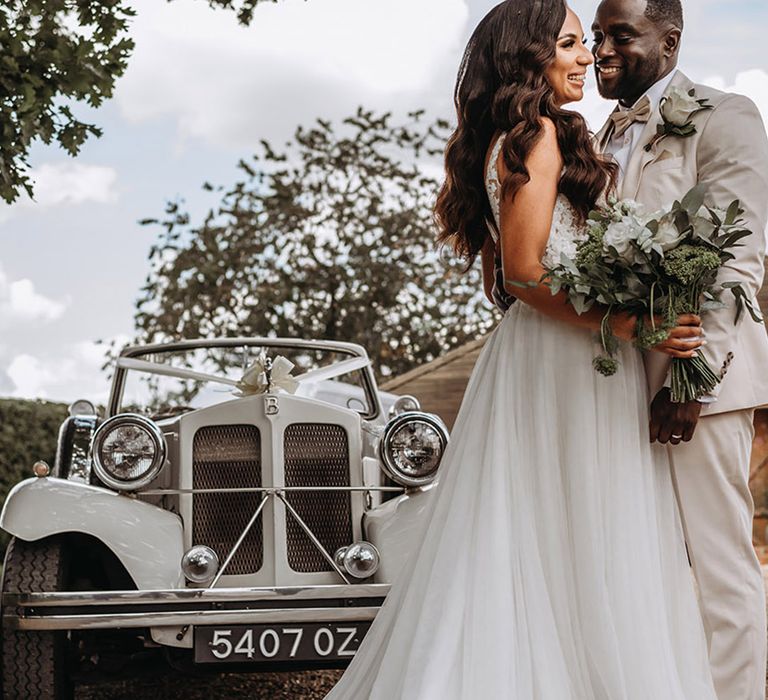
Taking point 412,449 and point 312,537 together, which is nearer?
point 312,537

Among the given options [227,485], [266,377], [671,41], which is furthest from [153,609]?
[671,41]

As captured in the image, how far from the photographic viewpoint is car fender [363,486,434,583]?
4410mm

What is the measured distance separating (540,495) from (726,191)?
0.98m

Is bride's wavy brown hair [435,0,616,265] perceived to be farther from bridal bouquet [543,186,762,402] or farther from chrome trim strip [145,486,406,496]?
chrome trim strip [145,486,406,496]

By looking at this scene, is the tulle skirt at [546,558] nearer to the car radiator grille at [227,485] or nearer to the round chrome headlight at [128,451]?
the car radiator grille at [227,485]

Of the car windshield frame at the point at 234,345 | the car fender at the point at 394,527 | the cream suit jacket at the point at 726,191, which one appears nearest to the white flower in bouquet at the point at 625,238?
the cream suit jacket at the point at 726,191

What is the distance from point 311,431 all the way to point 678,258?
7.48 feet

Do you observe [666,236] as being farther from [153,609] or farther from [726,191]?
[153,609]

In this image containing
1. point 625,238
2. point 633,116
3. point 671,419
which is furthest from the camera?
point 633,116

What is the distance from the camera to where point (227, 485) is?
A: 467 cm

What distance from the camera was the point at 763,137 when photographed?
3.09 meters

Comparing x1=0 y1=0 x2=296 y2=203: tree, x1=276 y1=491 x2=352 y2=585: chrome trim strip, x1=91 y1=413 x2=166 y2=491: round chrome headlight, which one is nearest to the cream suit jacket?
x1=276 y1=491 x2=352 y2=585: chrome trim strip

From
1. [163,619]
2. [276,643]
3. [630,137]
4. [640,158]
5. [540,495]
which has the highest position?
[630,137]

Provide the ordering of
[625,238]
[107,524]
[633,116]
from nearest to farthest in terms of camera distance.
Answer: [625,238] < [633,116] < [107,524]
